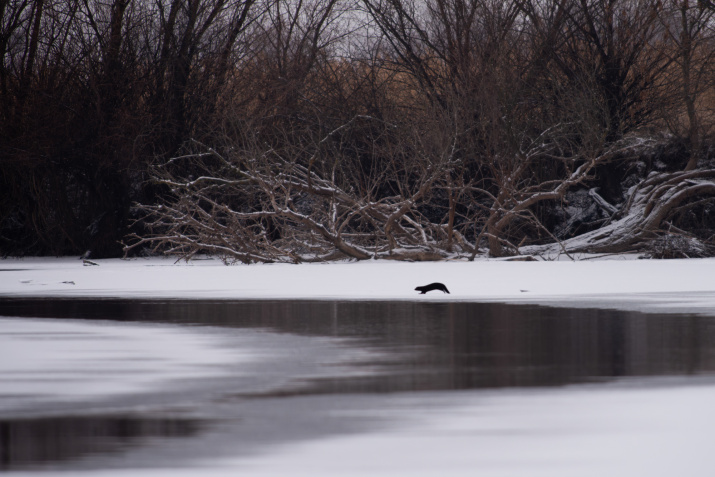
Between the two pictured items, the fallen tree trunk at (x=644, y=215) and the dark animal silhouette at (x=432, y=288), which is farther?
the fallen tree trunk at (x=644, y=215)

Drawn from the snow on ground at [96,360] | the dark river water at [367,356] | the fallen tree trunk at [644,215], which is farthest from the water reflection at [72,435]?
A: the fallen tree trunk at [644,215]

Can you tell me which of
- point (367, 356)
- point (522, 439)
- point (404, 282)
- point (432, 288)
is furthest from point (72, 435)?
point (404, 282)

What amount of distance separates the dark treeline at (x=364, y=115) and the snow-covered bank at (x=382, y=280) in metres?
2.29

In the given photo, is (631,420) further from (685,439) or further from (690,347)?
(690,347)

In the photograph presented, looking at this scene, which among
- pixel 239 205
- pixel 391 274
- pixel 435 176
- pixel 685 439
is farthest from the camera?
pixel 239 205

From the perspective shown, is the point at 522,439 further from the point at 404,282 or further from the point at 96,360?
the point at 404,282

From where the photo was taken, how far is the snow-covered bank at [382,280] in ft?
31.3

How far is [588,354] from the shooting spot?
4.98m

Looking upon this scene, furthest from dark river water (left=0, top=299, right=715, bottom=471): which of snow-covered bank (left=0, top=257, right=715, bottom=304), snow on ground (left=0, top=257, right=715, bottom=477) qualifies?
snow-covered bank (left=0, top=257, right=715, bottom=304)

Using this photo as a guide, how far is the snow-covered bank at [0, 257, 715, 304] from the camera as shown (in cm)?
955

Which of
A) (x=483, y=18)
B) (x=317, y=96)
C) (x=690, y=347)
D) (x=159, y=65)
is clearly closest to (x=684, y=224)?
(x=483, y=18)

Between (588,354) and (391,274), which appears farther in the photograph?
(391,274)

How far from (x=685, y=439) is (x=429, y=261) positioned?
11632 mm

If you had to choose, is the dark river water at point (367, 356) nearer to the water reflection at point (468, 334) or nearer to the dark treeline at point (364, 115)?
the water reflection at point (468, 334)
